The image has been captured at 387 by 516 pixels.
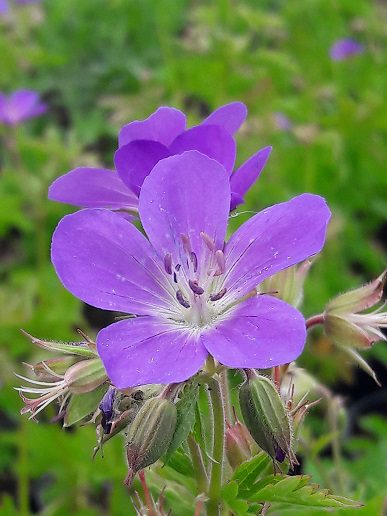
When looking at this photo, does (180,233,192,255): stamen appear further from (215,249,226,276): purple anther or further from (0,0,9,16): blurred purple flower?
(0,0,9,16): blurred purple flower

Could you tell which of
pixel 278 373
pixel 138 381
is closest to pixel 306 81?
pixel 278 373

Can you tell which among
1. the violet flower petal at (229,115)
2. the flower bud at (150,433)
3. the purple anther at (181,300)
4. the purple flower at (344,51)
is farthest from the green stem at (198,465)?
the purple flower at (344,51)

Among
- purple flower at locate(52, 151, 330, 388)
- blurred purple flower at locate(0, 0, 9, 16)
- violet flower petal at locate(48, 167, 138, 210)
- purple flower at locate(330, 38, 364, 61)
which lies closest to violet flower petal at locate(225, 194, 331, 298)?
purple flower at locate(52, 151, 330, 388)

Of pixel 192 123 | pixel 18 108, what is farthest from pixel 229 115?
pixel 18 108

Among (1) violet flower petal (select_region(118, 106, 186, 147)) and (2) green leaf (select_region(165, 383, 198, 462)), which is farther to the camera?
(1) violet flower petal (select_region(118, 106, 186, 147))

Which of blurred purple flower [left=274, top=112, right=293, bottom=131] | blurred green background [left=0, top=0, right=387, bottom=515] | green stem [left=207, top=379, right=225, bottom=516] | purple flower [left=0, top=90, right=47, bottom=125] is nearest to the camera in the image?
green stem [left=207, top=379, right=225, bottom=516]

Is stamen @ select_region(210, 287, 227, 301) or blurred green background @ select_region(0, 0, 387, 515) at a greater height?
stamen @ select_region(210, 287, 227, 301)

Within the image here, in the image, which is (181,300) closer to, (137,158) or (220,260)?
(220,260)
